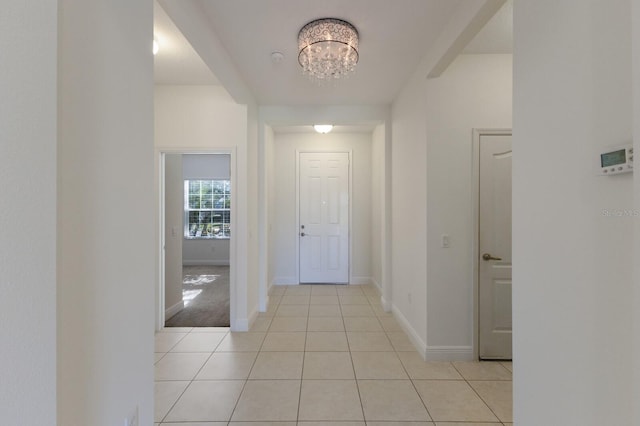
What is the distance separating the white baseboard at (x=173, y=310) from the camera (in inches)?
146

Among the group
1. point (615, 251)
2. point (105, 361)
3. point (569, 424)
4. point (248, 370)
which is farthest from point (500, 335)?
point (105, 361)

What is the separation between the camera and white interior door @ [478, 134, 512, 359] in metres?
2.64

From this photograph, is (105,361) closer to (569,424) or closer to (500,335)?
(569,424)

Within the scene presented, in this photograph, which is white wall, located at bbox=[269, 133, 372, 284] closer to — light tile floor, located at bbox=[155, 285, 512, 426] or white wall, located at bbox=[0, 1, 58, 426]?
light tile floor, located at bbox=[155, 285, 512, 426]

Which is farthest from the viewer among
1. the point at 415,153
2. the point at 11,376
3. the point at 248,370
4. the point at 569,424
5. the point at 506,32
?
the point at 415,153

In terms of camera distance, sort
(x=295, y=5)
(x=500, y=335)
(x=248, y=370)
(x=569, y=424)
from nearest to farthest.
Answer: (x=569, y=424)
(x=295, y=5)
(x=248, y=370)
(x=500, y=335)

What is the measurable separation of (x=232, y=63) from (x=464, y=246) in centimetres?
273

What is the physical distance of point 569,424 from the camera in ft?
3.71

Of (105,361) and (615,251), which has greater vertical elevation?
(615,251)

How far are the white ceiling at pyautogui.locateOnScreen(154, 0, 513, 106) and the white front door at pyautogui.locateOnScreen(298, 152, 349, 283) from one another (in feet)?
6.41

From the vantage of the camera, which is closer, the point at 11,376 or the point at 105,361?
the point at 11,376

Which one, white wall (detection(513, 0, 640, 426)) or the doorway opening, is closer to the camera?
white wall (detection(513, 0, 640, 426))

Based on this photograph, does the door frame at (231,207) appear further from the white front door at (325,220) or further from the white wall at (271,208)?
the white front door at (325,220)

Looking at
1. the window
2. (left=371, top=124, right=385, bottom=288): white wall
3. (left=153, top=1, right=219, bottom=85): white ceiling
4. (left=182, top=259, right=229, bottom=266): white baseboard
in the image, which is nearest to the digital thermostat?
(left=153, top=1, right=219, bottom=85): white ceiling
